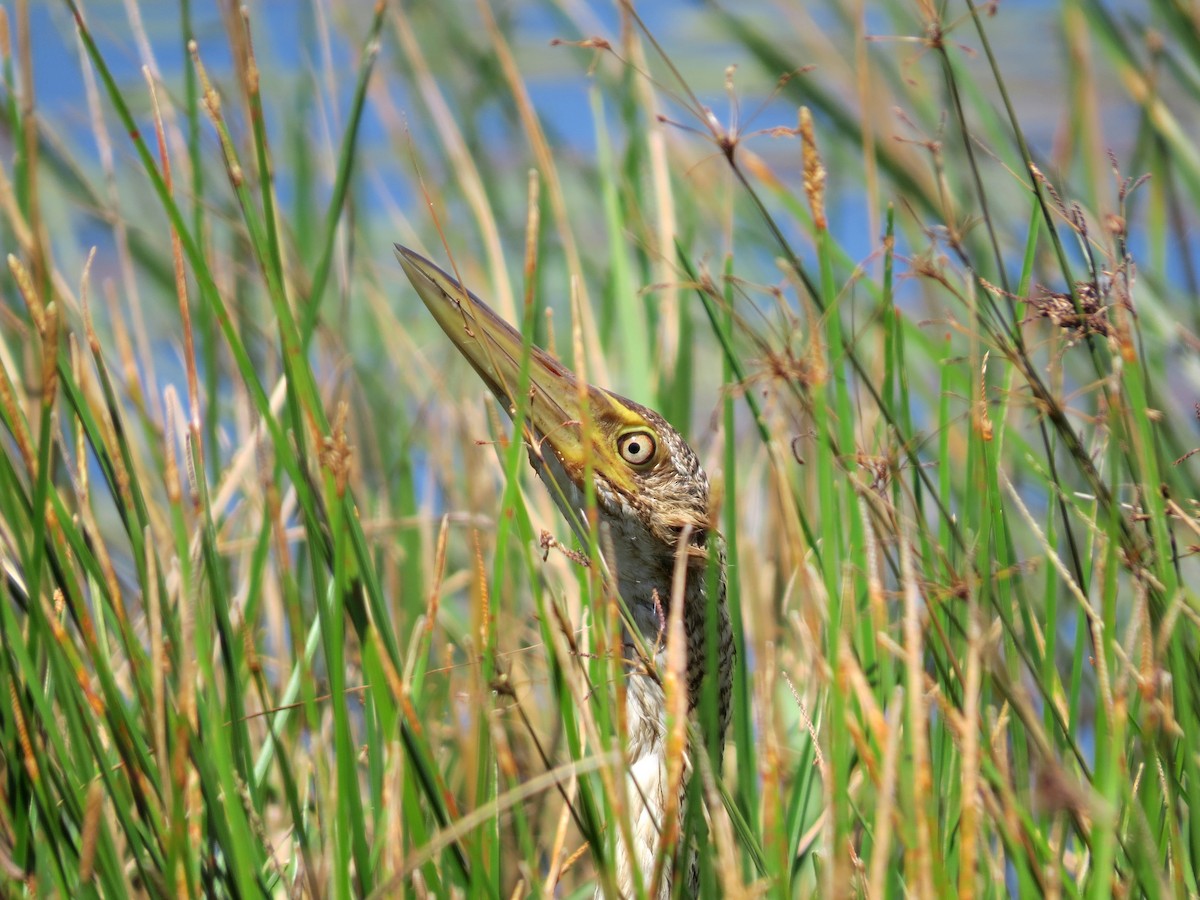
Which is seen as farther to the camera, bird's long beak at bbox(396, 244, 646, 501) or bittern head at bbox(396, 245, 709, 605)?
bittern head at bbox(396, 245, 709, 605)

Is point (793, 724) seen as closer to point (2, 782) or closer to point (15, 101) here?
point (2, 782)

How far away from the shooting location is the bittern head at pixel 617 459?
2.04 meters

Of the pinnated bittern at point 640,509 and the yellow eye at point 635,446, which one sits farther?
the yellow eye at point 635,446

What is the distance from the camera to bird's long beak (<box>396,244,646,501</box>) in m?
1.92

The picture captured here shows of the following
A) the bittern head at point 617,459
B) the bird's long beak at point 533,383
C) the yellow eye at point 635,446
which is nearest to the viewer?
the bird's long beak at point 533,383

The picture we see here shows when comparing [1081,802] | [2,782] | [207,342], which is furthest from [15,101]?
[1081,802]

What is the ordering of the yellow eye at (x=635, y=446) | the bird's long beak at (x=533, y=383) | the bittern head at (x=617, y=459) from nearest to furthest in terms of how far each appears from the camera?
the bird's long beak at (x=533, y=383) < the bittern head at (x=617, y=459) < the yellow eye at (x=635, y=446)

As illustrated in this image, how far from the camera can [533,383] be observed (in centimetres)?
209

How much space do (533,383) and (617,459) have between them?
26cm

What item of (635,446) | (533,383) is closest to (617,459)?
(635,446)

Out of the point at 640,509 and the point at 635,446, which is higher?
the point at 635,446

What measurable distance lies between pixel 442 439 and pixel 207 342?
1221 mm

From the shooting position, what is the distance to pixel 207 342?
7.64 feet

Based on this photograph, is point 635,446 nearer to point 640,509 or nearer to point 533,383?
point 640,509
